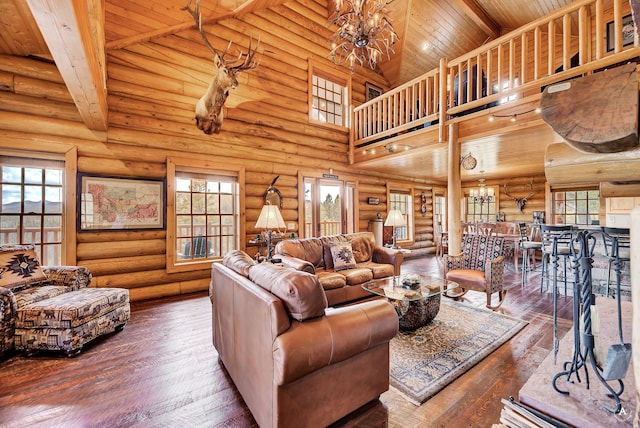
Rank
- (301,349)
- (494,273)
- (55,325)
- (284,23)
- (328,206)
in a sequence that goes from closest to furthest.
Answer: (301,349), (55,325), (494,273), (284,23), (328,206)

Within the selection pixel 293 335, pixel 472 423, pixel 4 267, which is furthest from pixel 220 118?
pixel 472 423

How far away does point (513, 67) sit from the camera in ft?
11.9

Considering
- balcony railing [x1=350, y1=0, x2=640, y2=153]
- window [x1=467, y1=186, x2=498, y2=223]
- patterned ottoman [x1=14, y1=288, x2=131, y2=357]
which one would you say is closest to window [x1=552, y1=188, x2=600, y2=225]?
window [x1=467, y1=186, x2=498, y2=223]

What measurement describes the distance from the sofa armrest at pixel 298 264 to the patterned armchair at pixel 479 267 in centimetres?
203

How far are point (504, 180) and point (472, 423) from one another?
8.78 m

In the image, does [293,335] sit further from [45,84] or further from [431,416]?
[45,84]

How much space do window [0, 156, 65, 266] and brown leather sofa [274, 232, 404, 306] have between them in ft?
9.97

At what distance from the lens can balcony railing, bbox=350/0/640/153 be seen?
9.84ft

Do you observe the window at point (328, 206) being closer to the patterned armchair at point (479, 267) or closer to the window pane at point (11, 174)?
the patterned armchair at point (479, 267)

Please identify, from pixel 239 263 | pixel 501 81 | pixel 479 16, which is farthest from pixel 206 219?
pixel 479 16

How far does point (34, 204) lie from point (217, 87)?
292cm

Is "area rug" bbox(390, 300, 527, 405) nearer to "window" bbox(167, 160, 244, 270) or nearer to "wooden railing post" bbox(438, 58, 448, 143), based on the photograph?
"wooden railing post" bbox(438, 58, 448, 143)

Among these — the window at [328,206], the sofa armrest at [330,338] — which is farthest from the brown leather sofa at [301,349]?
the window at [328,206]

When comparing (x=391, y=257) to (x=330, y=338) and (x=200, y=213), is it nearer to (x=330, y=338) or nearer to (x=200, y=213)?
(x=330, y=338)
